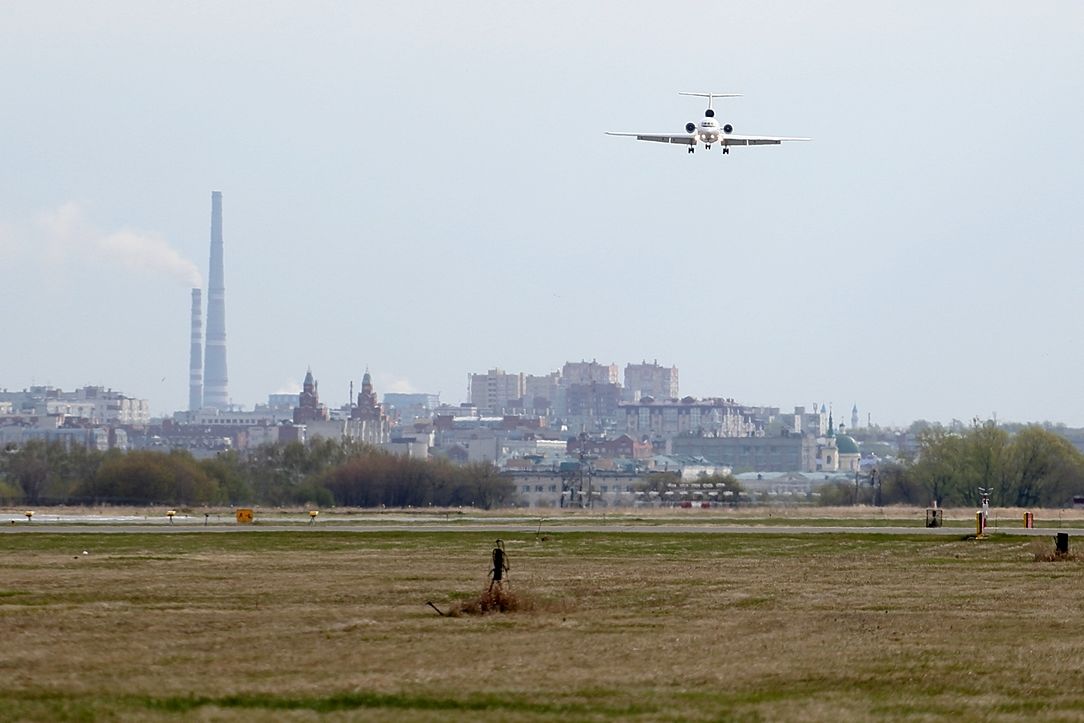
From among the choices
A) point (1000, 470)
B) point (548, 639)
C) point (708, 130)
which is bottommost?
point (548, 639)

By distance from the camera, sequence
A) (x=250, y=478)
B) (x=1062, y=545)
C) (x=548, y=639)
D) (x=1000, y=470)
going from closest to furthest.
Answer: (x=548, y=639) → (x=1062, y=545) → (x=1000, y=470) → (x=250, y=478)

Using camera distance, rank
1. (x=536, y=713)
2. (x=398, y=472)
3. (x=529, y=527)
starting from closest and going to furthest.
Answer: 1. (x=536, y=713)
2. (x=529, y=527)
3. (x=398, y=472)

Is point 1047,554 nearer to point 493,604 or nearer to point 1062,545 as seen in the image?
point 1062,545

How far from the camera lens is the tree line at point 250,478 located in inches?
4934

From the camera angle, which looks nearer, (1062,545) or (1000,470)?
(1062,545)

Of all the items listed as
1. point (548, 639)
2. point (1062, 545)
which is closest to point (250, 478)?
point (1062, 545)

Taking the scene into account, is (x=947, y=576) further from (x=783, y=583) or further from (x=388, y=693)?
(x=388, y=693)

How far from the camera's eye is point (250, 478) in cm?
14450

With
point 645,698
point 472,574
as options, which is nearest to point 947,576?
point 472,574

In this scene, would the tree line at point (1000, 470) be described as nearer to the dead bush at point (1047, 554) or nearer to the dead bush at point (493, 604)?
the dead bush at point (1047, 554)

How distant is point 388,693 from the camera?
18.3m

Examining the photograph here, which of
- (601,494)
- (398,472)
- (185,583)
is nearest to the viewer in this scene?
(185,583)

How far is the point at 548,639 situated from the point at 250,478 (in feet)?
405

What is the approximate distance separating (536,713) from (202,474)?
117m
